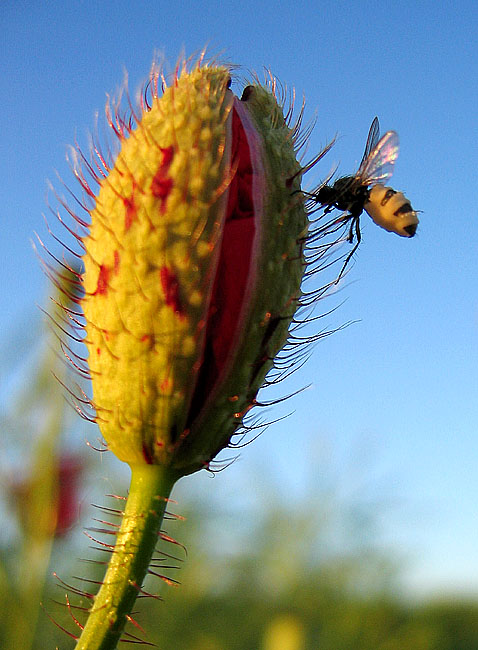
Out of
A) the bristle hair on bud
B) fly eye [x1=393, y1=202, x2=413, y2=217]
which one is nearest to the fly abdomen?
fly eye [x1=393, y1=202, x2=413, y2=217]

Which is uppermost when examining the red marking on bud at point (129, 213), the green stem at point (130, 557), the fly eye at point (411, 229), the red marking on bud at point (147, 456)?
the fly eye at point (411, 229)

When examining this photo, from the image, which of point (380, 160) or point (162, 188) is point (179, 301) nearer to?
point (162, 188)

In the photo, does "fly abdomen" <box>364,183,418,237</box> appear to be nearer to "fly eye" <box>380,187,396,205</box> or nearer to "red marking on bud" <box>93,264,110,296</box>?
"fly eye" <box>380,187,396,205</box>

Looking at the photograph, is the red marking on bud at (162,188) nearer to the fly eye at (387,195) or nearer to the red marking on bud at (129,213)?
the red marking on bud at (129,213)

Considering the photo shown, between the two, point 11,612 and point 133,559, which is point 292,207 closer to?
point 133,559

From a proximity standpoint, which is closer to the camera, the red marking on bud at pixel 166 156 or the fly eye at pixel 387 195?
the red marking on bud at pixel 166 156

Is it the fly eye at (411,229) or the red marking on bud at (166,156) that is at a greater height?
the fly eye at (411,229)

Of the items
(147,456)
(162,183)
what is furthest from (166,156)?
(147,456)

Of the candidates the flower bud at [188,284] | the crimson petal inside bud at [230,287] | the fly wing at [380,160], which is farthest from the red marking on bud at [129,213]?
the fly wing at [380,160]
